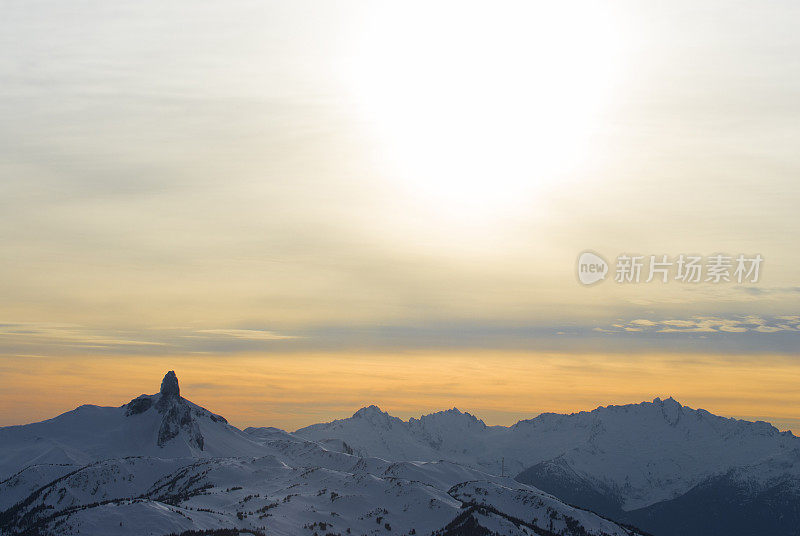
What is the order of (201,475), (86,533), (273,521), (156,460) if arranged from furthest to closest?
(156,460), (201,475), (273,521), (86,533)

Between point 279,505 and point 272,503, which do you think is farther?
point 272,503

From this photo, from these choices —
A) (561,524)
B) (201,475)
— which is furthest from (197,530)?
(201,475)

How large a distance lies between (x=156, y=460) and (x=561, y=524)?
100m

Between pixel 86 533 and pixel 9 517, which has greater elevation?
pixel 86 533

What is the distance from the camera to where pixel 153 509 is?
86312mm

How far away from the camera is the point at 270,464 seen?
520 feet

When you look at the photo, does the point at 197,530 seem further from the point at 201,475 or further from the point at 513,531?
A: the point at 201,475

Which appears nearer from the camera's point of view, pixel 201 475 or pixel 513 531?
pixel 513 531

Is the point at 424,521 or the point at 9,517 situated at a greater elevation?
the point at 424,521

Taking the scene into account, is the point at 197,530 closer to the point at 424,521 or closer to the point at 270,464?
the point at 424,521

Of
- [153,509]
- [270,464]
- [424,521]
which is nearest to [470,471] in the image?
[270,464]

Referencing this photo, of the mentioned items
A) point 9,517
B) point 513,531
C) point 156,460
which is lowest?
point 9,517

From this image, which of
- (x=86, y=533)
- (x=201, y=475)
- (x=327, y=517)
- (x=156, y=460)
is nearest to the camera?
(x=86, y=533)

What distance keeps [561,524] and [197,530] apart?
54653mm
